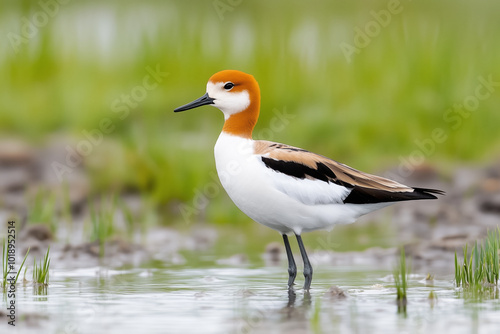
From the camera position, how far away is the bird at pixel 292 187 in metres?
7.76

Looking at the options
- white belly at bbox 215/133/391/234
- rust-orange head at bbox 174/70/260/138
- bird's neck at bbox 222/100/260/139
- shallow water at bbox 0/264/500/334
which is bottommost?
shallow water at bbox 0/264/500/334

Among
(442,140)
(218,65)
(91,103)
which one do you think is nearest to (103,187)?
(91,103)

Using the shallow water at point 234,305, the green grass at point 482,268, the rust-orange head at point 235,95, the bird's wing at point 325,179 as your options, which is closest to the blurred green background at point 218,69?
the rust-orange head at point 235,95

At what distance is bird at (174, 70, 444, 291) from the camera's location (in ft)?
25.5

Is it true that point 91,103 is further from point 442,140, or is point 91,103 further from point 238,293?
point 238,293

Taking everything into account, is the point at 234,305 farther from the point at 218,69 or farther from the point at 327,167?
the point at 218,69

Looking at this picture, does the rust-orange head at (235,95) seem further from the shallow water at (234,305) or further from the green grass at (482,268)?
the green grass at (482,268)

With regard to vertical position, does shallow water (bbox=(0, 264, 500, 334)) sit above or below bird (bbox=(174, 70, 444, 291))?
below

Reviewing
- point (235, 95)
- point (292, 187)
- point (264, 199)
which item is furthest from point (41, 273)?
point (235, 95)

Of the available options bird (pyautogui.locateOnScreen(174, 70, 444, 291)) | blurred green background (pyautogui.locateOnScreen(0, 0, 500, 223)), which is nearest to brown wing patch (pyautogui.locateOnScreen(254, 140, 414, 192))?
bird (pyautogui.locateOnScreen(174, 70, 444, 291))

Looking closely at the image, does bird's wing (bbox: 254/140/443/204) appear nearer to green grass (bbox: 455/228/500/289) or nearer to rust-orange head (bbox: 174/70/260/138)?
rust-orange head (bbox: 174/70/260/138)

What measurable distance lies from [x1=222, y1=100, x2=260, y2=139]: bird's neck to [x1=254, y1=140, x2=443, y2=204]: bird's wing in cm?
22

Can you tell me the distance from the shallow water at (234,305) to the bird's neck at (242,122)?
1.31 metres

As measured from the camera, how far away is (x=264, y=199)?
7711 millimetres
